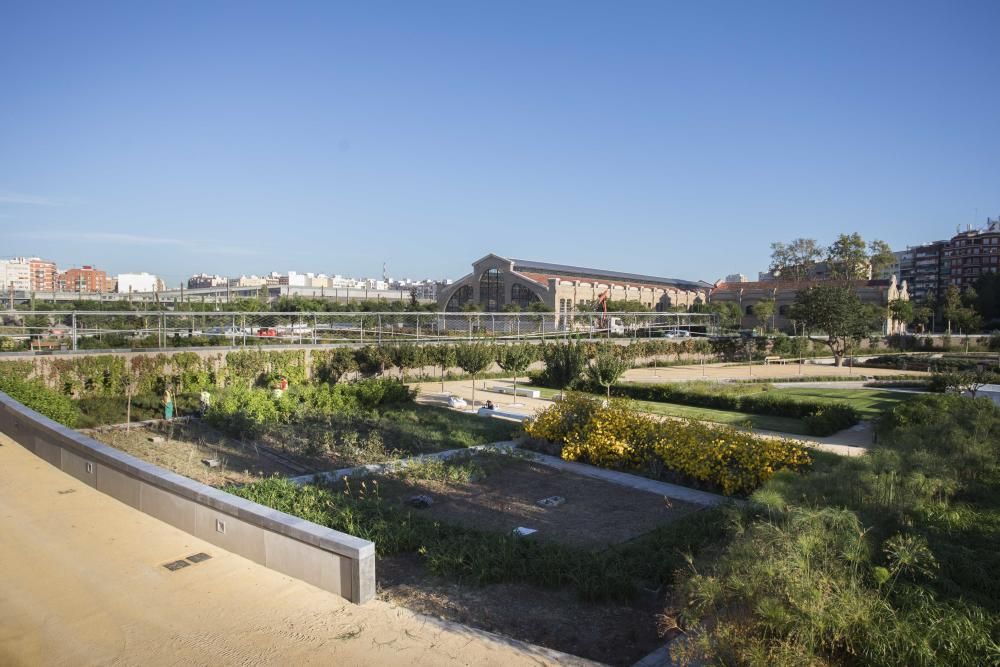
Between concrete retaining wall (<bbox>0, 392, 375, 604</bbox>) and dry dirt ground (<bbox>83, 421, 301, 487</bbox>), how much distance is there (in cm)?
159

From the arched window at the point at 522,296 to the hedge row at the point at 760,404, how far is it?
41848mm

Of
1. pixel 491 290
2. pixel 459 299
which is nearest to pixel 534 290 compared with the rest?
pixel 491 290

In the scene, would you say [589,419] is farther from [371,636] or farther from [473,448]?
[371,636]

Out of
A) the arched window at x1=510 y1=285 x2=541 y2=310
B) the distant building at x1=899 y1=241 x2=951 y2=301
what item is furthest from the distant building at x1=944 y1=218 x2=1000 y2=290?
the arched window at x1=510 y1=285 x2=541 y2=310

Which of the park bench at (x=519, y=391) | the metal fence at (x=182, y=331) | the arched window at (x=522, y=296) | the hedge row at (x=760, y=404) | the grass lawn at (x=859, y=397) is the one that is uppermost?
the arched window at (x=522, y=296)

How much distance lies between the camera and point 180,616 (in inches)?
181

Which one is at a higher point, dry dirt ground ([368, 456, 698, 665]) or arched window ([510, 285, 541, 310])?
arched window ([510, 285, 541, 310])

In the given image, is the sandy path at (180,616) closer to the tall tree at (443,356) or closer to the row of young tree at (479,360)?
the row of young tree at (479,360)

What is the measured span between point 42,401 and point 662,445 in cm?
1099

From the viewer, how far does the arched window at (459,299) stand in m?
69.2

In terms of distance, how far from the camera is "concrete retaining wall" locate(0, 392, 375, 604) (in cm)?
491

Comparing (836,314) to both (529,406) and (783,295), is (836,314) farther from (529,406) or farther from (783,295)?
(783,295)

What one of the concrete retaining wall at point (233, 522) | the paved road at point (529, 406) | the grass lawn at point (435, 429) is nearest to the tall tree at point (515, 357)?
the paved road at point (529, 406)

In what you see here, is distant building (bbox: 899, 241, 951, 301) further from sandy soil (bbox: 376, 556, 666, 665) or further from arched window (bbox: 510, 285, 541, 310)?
sandy soil (bbox: 376, 556, 666, 665)
